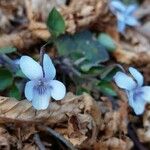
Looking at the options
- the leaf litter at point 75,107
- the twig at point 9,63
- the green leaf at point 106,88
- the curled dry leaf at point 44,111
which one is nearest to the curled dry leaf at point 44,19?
the leaf litter at point 75,107

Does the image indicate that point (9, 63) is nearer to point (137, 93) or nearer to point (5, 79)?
point (5, 79)

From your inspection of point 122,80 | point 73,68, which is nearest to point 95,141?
point 122,80

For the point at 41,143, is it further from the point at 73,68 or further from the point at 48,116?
the point at 73,68

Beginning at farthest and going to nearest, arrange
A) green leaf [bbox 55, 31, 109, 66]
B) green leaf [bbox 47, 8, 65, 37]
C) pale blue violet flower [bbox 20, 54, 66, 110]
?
green leaf [bbox 55, 31, 109, 66] → green leaf [bbox 47, 8, 65, 37] → pale blue violet flower [bbox 20, 54, 66, 110]

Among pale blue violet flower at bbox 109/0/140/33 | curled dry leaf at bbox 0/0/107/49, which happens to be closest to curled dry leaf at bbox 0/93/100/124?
curled dry leaf at bbox 0/0/107/49

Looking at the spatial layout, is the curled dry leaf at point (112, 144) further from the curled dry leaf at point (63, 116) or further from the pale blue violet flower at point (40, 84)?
the pale blue violet flower at point (40, 84)

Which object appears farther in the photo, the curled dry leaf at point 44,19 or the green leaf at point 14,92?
the curled dry leaf at point 44,19

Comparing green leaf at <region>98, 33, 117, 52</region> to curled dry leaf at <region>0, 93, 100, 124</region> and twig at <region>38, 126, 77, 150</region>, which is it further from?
twig at <region>38, 126, 77, 150</region>
